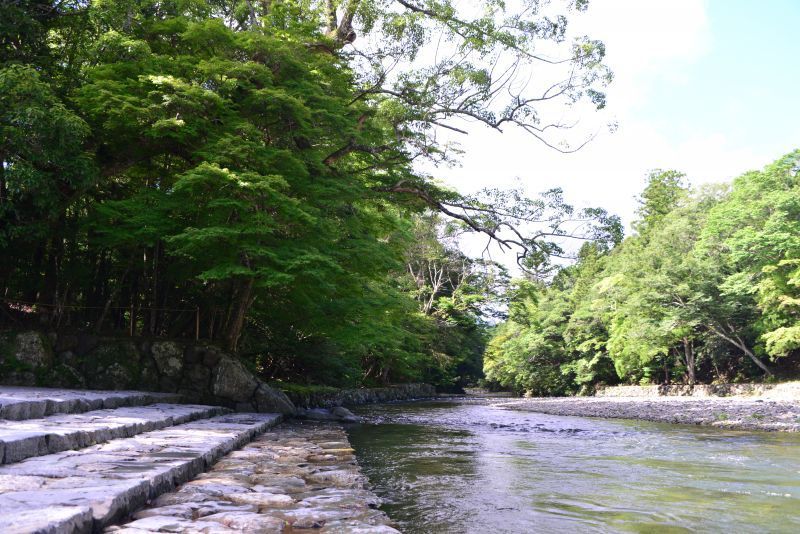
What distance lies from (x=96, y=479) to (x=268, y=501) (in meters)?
0.94

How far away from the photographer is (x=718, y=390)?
26.8 meters

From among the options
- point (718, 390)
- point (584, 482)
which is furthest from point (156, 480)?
point (718, 390)

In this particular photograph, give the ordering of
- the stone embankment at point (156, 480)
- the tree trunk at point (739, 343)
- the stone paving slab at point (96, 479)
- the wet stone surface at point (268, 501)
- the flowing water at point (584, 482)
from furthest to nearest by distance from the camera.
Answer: the tree trunk at point (739, 343) < the flowing water at point (584, 482) < the wet stone surface at point (268, 501) < the stone embankment at point (156, 480) < the stone paving slab at point (96, 479)

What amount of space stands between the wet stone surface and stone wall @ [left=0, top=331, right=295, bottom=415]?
5.57 meters

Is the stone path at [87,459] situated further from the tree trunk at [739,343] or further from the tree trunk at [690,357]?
the tree trunk at [690,357]

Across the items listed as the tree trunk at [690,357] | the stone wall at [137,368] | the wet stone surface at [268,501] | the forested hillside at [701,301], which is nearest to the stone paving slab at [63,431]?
the wet stone surface at [268,501]

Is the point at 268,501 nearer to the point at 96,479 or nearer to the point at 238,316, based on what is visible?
the point at 96,479

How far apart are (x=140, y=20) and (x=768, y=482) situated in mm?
13003

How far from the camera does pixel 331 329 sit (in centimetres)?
1292

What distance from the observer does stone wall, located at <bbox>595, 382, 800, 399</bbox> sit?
23.5 meters

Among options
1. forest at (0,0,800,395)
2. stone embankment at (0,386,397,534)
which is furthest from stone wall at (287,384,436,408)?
stone embankment at (0,386,397,534)

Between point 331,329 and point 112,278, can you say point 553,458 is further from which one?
point 112,278

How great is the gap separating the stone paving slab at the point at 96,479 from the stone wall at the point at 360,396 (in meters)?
10.8

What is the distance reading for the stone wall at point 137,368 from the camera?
9961 millimetres
